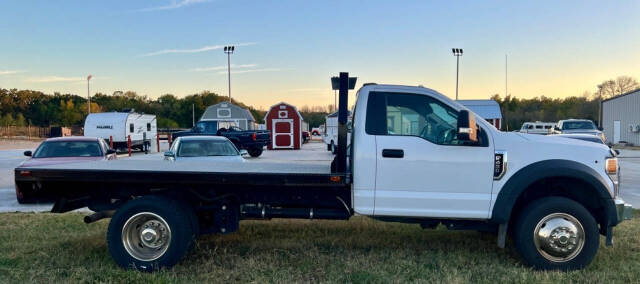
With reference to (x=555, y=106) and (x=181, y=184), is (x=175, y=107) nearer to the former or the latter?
(x=555, y=106)

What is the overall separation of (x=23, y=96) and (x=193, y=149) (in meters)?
77.6

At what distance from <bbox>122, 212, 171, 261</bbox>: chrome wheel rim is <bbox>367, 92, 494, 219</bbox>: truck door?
93.0 inches

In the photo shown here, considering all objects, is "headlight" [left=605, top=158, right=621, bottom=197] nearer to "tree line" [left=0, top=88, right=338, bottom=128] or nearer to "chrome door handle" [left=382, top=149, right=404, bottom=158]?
"chrome door handle" [left=382, top=149, right=404, bottom=158]

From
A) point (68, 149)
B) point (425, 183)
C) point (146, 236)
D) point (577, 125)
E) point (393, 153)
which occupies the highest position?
point (577, 125)

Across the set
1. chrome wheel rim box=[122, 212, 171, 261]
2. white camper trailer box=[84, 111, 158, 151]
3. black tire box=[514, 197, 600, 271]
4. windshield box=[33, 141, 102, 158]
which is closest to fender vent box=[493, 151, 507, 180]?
black tire box=[514, 197, 600, 271]

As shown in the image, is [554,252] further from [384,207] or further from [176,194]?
[176,194]

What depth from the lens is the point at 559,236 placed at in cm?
446

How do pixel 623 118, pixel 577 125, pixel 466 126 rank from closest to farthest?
pixel 466 126 < pixel 577 125 < pixel 623 118

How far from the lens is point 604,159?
4.50 meters

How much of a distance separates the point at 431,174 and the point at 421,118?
63cm

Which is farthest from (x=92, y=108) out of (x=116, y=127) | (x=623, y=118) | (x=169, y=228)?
(x=169, y=228)

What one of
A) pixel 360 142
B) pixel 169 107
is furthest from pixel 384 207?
pixel 169 107

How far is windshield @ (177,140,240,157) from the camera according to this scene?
9.37 metres

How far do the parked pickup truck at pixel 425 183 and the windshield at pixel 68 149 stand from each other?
18.8 feet
